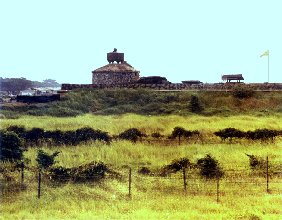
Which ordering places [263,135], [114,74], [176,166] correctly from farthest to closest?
[114,74]
[263,135]
[176,166]

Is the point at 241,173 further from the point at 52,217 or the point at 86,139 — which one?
the point at 86,139

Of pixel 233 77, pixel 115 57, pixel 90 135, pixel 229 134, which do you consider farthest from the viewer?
pixel 115 57

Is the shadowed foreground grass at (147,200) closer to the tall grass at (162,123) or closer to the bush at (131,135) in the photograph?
the bush at (131,135)

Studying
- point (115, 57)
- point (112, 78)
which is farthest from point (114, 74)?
point (115, 57)

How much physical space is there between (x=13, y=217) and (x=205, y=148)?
13.0 meters

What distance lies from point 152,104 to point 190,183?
1060 inches

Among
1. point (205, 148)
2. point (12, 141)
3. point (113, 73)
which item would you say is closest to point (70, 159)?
point (12, 141)

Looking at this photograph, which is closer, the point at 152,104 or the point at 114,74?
the point at 152,104

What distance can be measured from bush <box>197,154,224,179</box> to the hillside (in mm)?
20926

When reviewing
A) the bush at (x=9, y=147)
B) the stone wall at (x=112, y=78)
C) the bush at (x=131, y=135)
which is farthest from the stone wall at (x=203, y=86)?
the bush at (x=9, y=147)

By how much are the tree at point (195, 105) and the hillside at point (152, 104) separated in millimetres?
96

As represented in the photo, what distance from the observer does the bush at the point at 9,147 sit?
19531 millimetres

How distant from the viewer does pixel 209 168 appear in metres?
18.1

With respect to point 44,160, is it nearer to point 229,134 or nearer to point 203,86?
point 229,134
